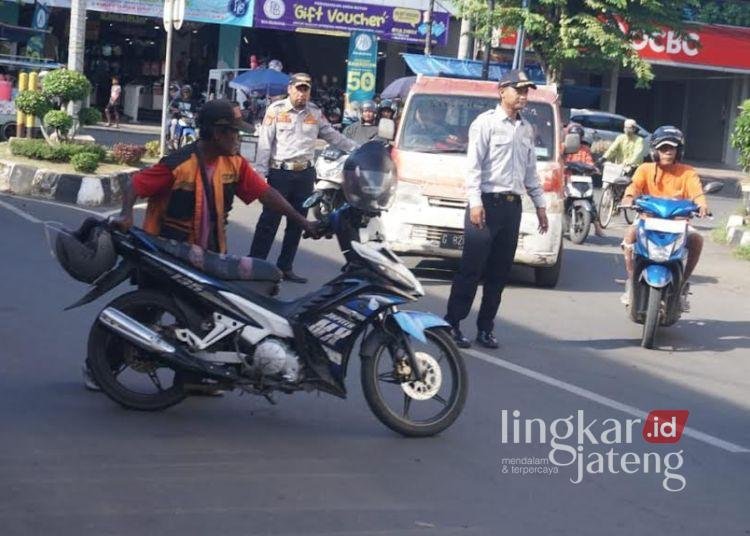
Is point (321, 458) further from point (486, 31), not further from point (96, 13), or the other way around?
point (96, 13)

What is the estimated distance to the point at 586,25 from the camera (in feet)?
98.4

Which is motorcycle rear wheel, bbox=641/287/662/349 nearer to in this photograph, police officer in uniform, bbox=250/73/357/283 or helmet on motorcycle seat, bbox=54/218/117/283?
police officer in uniform, bbox=250/73/357/283

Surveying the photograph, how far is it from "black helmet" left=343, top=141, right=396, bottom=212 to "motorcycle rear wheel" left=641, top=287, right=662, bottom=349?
3711 mm

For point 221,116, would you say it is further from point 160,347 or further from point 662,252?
point 662,252

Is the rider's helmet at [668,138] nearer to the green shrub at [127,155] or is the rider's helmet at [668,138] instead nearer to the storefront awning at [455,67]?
the green shrub at [127,155]

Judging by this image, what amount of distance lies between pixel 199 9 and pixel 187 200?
99.9 feet

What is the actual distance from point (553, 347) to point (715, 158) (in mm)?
34645

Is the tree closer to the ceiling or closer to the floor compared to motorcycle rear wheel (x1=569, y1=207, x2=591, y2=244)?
closer to the ceiling

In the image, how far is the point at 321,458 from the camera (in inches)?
249

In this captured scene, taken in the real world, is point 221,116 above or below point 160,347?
above

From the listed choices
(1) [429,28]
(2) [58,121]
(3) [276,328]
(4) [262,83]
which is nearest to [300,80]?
(3) [276,328]

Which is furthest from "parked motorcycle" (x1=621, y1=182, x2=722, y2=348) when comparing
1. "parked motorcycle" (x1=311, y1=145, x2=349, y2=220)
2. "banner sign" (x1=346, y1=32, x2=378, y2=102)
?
"banner sign" (x1=346, y1=32, x2=378, y2=102)

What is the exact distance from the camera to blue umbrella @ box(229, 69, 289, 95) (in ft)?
107

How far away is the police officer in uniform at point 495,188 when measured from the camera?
9133 mm
